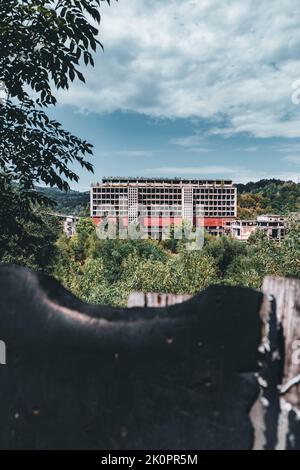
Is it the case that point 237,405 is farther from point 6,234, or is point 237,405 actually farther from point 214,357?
point 6,234

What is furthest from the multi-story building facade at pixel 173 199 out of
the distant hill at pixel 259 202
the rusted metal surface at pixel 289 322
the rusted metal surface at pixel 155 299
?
the rusted metal surface at pixel 289 322

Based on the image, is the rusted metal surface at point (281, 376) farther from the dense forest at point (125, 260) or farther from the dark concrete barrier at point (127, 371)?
the dense forest at point (125, 260)

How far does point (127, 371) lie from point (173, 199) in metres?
86.2

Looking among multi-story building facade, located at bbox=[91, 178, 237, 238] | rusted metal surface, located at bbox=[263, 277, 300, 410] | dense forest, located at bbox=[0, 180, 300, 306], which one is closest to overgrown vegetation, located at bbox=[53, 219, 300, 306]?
dense forest, located at bbox=[0, 180, 300, 306]

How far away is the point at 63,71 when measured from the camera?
3.11 meters

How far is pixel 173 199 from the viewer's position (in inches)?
3430

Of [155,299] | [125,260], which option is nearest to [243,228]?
[125,260]

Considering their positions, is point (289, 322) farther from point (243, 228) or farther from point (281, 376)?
point (243, 228)

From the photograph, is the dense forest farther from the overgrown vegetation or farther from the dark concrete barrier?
the dark concrete barrier

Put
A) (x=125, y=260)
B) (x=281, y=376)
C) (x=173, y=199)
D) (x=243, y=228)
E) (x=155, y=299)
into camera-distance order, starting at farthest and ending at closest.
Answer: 1. (x=173, y=199)
2. (x=243, y=228)
3. (x=125, y=260)
4. (x=155, y=299)
5. (x=281, y=376)

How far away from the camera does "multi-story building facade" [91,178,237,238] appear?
276 feet

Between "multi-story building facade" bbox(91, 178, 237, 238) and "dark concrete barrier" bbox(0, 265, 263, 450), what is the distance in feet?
262

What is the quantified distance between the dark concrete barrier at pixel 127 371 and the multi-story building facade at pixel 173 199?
7991 cm
